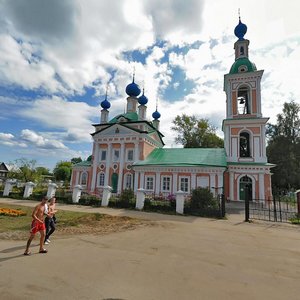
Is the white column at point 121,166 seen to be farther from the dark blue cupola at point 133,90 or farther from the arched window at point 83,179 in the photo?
the dark blue cupola at point 133,90

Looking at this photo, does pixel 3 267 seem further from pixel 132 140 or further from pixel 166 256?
pixel 132 140

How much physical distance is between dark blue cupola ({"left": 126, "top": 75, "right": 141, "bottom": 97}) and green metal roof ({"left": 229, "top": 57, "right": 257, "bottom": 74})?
1216 cm

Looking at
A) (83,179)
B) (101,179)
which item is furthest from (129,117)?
(83,179)

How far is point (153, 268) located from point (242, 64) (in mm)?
23716

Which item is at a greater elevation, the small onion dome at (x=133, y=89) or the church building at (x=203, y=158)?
the small onion dome at (x=133, y=89)

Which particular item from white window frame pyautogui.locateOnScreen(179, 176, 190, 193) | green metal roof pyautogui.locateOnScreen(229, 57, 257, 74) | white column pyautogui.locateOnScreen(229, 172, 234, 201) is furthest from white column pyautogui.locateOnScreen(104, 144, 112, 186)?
green metal roof pyautogui.locateOnScreen(229, 57, 257, 74)

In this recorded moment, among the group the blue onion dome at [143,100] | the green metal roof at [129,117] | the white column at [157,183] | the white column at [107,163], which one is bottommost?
the white column at [157,183]

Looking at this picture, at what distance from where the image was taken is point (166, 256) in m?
5.92

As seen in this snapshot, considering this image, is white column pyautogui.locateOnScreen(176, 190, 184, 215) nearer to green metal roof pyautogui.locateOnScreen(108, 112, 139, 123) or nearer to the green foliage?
the green foliage

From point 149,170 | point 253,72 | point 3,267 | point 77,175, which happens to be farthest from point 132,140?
point 3,267

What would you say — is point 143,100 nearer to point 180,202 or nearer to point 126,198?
point 126,198

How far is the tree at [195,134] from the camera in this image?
37.6 m

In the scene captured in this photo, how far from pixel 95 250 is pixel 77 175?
75.8ft

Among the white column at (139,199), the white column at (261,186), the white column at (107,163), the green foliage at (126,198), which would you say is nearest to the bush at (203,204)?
the white column at (139,199)
